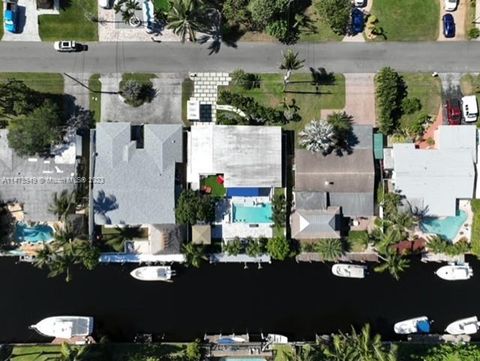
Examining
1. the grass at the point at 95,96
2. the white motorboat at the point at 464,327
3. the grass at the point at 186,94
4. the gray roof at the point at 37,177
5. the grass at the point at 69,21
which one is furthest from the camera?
the white motorboat at the point at 464,327

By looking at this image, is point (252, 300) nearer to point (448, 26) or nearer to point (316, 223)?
point (316, 223)

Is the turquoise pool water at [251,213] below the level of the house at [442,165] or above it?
below

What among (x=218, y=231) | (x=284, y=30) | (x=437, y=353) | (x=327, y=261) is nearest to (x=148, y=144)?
(x=218, y=231)

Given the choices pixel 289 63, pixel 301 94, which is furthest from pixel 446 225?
pixel 289 63

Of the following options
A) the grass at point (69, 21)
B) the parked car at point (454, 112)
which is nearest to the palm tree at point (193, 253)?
the grass at point (69, 21)

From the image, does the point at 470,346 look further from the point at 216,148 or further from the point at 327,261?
the point at 216,148

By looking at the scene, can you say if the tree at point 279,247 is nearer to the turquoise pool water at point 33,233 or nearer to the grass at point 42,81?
the turquoise pool water at point 33,233

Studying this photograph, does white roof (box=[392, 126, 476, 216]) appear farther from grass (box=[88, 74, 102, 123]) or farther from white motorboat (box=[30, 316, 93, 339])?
white motorboat (box=[30, 316, 93, 339])
